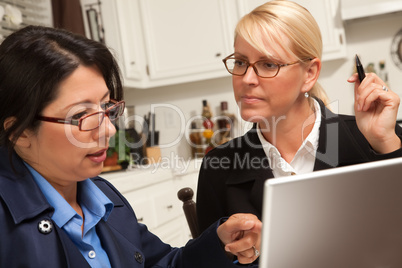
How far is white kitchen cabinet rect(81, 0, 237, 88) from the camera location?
3389 millimetres

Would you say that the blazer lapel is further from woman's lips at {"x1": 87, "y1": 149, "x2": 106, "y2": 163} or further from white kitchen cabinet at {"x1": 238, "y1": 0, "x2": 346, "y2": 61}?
white kitchen cabinet at {"x1": 238, "y1": 0, "x2": 346, "y2": 61}

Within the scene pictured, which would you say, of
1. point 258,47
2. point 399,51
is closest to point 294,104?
point 258,47

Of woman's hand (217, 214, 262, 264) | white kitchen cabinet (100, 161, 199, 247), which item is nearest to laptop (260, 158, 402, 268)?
woman's hand (217, 214, 262, 264)

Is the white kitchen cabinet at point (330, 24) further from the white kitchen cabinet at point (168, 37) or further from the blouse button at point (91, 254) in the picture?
the blouse button at point (91, 254)

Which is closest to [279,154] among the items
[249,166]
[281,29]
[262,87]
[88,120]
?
[249,166]

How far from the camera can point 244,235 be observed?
900 mm

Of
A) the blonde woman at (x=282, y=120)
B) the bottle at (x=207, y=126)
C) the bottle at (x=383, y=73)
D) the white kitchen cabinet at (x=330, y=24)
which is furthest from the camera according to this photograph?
the bottle at (x=207, y=126)

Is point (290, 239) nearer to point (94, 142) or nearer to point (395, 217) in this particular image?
point (395, 217)

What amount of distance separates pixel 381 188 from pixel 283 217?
0.50 feet

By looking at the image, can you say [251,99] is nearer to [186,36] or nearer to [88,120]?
[88,120]

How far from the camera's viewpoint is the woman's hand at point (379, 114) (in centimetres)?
117

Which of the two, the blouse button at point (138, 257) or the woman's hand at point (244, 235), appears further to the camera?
the blouse button at point (138, 257)

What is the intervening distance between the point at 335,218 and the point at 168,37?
3.08 metres

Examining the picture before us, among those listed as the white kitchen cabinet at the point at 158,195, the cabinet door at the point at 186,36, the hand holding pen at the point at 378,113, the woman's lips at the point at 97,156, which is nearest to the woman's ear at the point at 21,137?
the woman's lips at the point at 97,156
